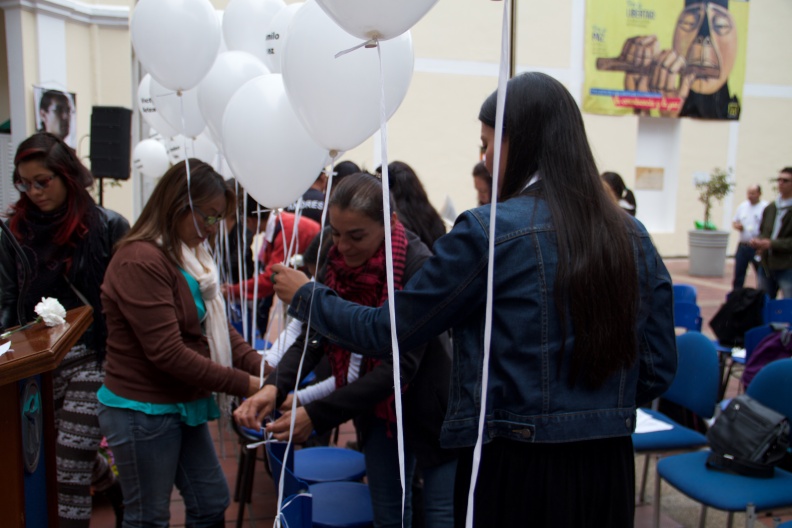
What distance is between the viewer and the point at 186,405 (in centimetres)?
200

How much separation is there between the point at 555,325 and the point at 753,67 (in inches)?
596

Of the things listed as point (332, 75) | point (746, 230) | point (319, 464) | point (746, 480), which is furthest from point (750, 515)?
point (746, 230)

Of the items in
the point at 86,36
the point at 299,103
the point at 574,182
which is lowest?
the point at 574,182

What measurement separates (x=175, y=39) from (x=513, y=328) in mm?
2058

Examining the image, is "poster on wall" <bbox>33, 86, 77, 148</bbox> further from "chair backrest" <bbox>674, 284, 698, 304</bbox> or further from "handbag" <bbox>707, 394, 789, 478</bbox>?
"handbag" <bbox>707, 394, 789, 478</bbox>

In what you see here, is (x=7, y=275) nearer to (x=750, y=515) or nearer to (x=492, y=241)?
(x=492, y=241)

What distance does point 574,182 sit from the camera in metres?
1.20

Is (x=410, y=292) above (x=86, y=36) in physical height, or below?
below

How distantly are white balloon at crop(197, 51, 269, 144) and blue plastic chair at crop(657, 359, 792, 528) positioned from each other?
7.52ft

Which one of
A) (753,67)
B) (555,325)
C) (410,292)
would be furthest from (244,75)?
(753,67)

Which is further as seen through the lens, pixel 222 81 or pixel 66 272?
pixel 222 81

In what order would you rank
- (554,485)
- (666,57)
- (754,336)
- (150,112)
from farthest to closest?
(666,57) → (150,112) → (754,336) → (554,485)

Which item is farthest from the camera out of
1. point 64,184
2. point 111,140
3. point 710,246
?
point 710,246

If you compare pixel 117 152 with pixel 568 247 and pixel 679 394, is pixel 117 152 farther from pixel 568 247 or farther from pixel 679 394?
pixel 568 247
